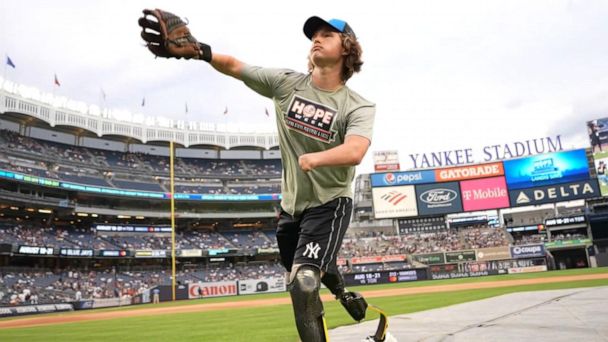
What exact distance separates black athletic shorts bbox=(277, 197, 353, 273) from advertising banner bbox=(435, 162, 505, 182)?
47.9 metres

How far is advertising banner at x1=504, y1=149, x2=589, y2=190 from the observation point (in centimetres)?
4541

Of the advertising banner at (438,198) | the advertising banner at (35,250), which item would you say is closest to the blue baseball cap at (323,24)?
the advertising banner at (35,250)

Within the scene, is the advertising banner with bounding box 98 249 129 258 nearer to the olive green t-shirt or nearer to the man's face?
the olive green t-shirt

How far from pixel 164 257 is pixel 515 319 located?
157 ft

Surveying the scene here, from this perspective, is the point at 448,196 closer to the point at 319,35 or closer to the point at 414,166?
the point at 414,166

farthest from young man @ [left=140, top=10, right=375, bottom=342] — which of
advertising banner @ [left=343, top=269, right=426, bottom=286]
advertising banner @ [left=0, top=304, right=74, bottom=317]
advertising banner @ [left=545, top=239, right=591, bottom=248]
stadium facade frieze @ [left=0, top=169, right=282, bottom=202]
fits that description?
advertising banner @ [left=545, top=239, right=591, bottom=248]

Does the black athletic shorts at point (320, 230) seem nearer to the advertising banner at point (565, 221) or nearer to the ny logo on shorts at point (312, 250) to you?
the ny logo on shorts at point (312, 250)

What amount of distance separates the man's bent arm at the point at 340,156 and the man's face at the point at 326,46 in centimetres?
78

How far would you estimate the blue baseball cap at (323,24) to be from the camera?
3205 mm

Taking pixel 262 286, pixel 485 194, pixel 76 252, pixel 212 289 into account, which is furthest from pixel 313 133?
pixel 485 194

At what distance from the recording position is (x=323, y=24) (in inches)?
127

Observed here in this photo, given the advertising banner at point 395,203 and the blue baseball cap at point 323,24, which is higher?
the advertising banner at point 395,203

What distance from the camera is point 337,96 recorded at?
132 inches

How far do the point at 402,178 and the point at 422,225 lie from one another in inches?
250
